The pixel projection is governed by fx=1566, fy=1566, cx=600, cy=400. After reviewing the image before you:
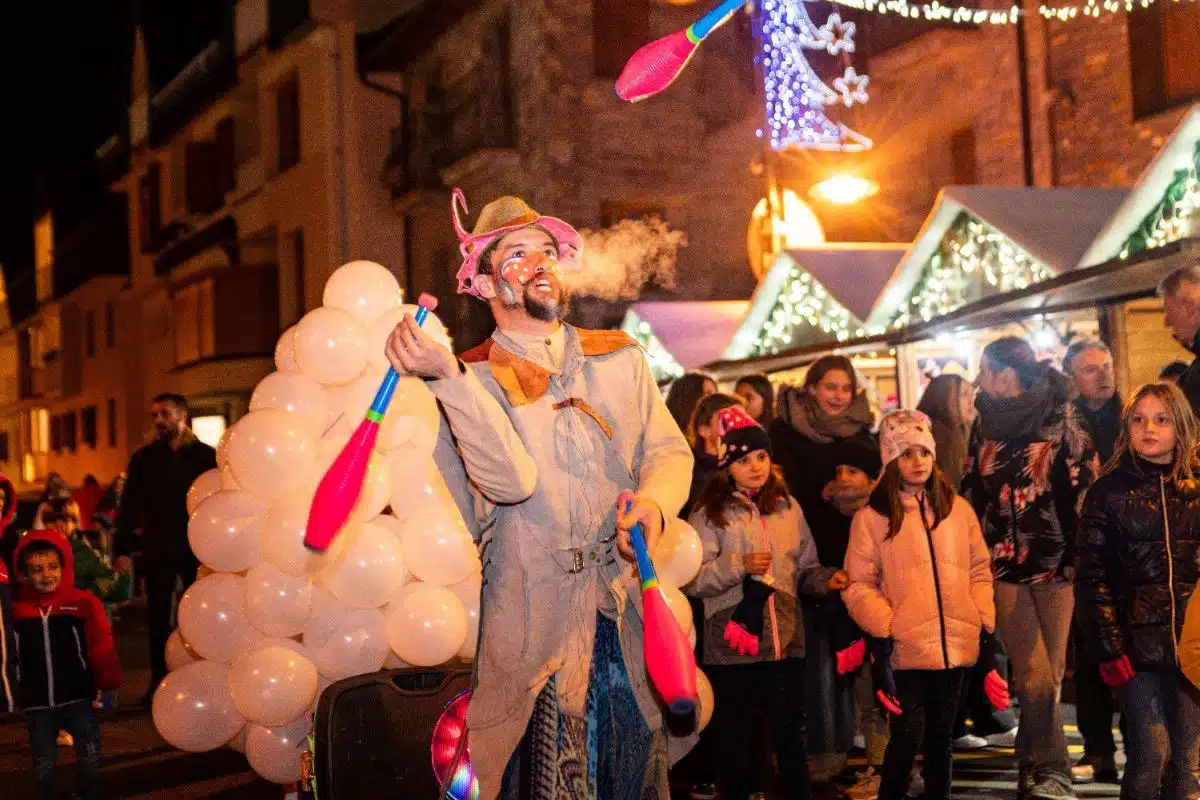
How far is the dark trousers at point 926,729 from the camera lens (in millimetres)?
6480

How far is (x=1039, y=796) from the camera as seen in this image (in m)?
7.14

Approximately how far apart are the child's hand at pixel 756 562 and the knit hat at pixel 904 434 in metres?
0.69

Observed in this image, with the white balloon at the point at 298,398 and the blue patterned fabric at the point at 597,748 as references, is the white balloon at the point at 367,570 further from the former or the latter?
the blue patterned fabric at the point at 597,748

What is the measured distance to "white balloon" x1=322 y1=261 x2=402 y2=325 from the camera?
754 cm

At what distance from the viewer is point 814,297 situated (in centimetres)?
1321

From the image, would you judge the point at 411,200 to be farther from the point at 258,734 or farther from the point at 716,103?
the point at 258,734

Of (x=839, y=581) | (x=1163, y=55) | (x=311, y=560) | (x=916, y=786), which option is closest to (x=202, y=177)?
(x=1163, y=55)

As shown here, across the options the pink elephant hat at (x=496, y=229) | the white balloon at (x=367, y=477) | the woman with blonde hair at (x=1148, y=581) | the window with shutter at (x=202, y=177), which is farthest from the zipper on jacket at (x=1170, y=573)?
the window with shutter at (x=202, y=177)

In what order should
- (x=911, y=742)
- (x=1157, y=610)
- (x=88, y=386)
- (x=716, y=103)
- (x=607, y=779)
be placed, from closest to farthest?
1. (x=607, y=779)
2. (x=1157, y=610)
3. (x=911, y=742)
4. (x=716, y=103)
5. (x=88, y=386)

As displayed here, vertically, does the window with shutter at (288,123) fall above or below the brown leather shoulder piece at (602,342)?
above

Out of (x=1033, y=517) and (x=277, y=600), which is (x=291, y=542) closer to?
(x=277, y=600)

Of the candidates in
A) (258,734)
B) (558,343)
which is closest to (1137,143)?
(258,734)

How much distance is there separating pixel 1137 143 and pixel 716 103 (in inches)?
379

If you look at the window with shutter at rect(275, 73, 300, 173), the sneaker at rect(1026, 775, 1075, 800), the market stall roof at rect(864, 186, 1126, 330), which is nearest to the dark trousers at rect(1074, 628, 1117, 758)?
the sneaker at rect(1026, 775, 1075, 800)
